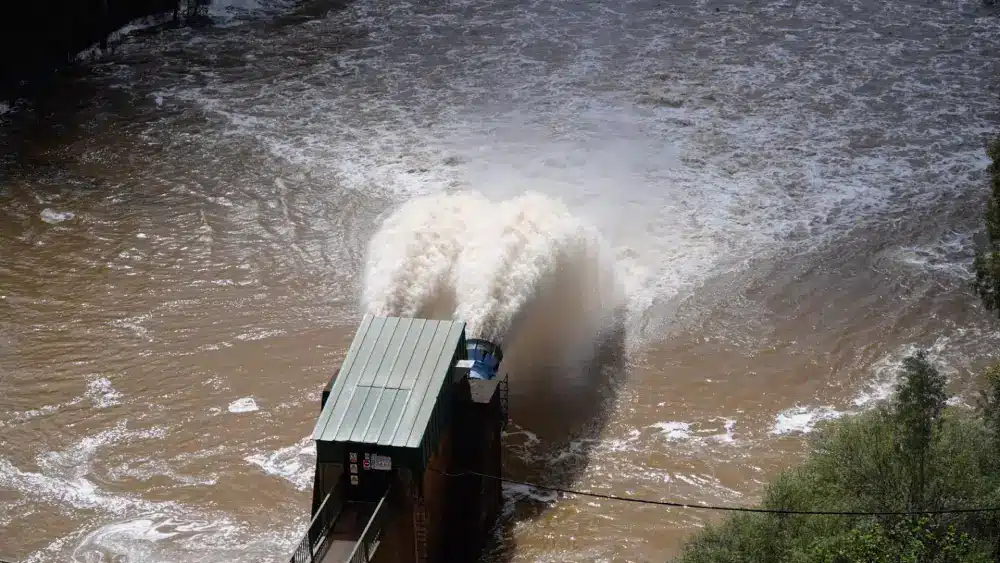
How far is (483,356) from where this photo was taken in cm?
2091

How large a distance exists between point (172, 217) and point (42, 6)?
54.4 ft

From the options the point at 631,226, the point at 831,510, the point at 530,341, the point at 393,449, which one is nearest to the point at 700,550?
the point at 831,510

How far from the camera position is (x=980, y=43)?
42.7 meters

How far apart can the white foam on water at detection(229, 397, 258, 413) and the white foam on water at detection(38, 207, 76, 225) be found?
11.0 m

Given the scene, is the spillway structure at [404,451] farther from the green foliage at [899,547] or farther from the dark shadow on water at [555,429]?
the green foliage at [899,547]

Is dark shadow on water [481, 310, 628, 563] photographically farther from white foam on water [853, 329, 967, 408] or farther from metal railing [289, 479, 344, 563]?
white foam on water [853, 329, 967, 408]

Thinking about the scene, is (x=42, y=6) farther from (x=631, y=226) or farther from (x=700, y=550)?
(x=700, y=550)

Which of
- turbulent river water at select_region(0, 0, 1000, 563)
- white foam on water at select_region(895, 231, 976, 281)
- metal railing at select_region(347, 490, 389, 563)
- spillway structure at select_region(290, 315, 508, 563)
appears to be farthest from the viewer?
white foam on water at select_region(895, 231, 976, 281)

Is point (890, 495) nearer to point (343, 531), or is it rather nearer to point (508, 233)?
point (343, 531)

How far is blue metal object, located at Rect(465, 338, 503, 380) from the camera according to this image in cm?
2034

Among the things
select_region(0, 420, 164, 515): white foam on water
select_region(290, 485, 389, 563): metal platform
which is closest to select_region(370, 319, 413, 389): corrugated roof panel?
select_region(290, 485, 389, 563): metal platform

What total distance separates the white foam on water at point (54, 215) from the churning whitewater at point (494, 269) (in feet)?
33.0

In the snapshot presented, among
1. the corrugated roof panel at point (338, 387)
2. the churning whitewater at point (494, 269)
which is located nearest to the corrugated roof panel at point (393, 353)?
the corrugated roof panel at point (338, 387)

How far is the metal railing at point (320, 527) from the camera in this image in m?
15.7
